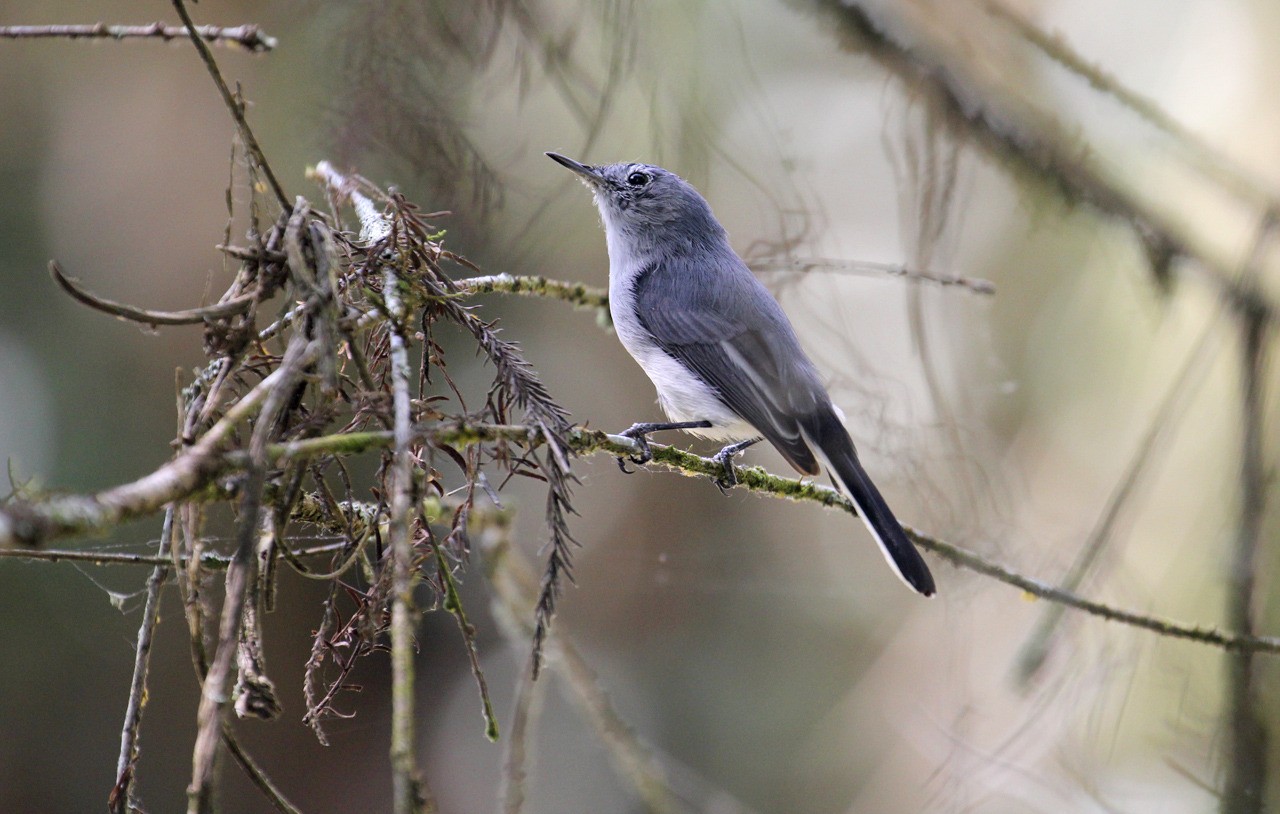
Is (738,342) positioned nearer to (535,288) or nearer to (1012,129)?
(535,288)

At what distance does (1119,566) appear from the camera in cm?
285

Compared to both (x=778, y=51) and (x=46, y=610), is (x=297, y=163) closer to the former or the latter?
(x=778, y=51)

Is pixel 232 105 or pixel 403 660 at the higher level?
pixel 232 105

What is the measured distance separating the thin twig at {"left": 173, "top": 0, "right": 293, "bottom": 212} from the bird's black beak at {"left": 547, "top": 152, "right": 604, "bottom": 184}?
207 centimetres

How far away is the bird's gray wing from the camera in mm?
2982

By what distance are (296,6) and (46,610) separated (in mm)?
3058

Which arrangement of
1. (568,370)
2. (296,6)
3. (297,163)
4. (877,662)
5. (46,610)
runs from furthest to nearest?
1. (568,370)
2. (877,662)
3. (46,610)
4. (297,163)
5. (296,6)

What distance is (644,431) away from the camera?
9.93ft

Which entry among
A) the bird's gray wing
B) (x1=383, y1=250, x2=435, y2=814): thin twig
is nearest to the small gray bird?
the bird's gray wing

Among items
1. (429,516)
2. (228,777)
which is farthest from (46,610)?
(429,516)

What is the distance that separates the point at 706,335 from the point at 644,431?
1.51 ft

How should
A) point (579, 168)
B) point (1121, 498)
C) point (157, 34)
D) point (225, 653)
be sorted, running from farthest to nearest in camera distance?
1. point (579, 168)
2. point (1121, 498)
3. point (157, 34)
4. point (225, 653)

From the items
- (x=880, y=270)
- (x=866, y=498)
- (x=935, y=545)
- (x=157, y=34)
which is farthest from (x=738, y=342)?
(x=157, y=34)

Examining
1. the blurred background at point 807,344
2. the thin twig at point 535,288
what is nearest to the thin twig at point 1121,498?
the blurred background at point 807,344
